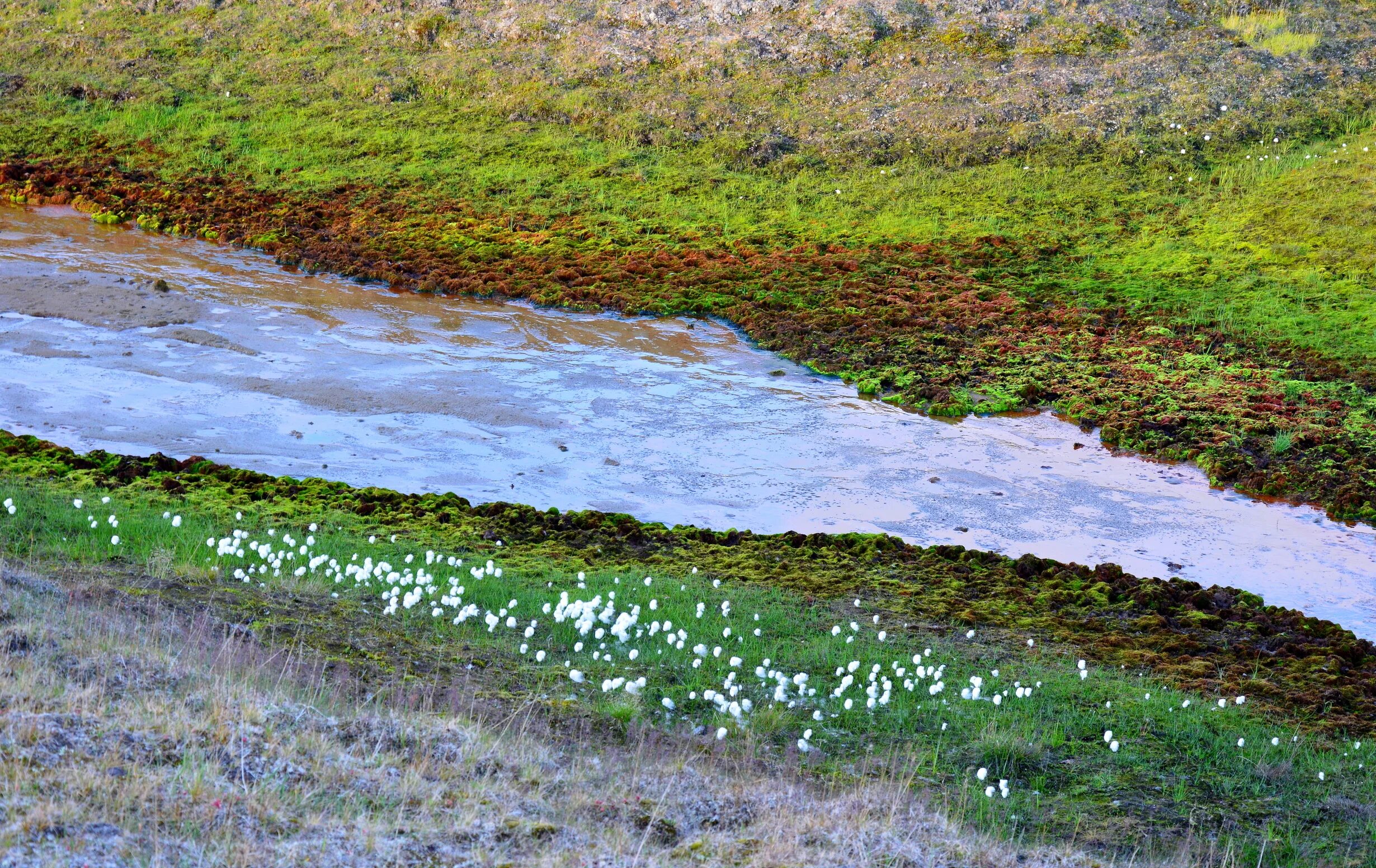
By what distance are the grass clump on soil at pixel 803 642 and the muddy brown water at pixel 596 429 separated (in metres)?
1.16

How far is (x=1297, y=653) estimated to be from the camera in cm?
975

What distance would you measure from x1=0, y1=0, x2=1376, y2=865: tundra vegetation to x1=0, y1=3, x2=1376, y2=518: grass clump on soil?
11 cm

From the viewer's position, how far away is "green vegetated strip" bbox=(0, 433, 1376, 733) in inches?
367

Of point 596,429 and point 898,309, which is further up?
point 898,309

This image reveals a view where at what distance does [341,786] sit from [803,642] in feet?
14.2

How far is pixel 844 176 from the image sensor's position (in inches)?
1049

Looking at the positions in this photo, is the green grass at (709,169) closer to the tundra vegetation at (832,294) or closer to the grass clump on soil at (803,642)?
the tundra vegetation at (832,294)

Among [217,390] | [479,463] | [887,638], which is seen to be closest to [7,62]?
[217,390]

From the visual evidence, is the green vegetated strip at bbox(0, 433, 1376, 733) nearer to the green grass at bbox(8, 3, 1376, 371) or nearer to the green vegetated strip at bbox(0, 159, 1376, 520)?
the green vegetated strip at bbox(0, 159, 1376, 520)

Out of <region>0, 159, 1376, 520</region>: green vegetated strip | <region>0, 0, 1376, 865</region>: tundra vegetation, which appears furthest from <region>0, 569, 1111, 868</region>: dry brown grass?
<region>0, 159, 1376, 520</region>: green vegetated strip

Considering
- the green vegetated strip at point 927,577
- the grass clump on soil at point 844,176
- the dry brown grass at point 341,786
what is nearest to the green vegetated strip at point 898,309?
the grass clump on soil at point 844,176

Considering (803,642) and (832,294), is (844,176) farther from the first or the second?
(803,642)

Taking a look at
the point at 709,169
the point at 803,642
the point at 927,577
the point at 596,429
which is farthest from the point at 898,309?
the point at 803,642

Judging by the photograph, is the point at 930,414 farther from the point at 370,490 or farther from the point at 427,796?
the point at 427,796
